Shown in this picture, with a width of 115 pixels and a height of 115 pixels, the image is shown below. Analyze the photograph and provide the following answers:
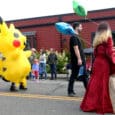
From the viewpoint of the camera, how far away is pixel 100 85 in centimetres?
932

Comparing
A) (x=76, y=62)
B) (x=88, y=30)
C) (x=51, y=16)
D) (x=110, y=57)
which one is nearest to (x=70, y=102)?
(x=76, y=62)

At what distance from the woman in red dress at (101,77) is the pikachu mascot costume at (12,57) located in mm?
3436

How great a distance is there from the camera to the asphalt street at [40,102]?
9.56 metres

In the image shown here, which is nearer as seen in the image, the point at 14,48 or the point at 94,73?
the point at 94,73

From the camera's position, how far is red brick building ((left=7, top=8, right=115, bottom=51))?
→ 25.1 m

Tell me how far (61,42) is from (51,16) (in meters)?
1.74

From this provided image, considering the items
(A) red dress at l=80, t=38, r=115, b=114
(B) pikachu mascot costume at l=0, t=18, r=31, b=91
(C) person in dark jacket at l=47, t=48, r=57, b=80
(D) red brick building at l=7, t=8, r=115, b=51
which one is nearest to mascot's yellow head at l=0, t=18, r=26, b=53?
(B) pikachu mascot costume at l=0, t=18, r=31, b=91

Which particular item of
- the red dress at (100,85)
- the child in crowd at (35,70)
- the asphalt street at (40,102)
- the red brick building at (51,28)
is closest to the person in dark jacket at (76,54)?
the asphalt street at (40,102)

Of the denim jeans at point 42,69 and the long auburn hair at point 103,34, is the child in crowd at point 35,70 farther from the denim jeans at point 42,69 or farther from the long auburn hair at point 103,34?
the long auburn hair at point 103,34

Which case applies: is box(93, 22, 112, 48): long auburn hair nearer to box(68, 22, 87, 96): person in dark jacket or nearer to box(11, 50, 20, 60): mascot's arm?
box(68, 22, 87, 96): person in dark jacket

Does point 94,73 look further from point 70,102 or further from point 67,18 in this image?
point 67,18

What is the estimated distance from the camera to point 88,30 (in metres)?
25.2

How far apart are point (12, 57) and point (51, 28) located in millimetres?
14404

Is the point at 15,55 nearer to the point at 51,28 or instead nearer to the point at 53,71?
the point at 53,71
